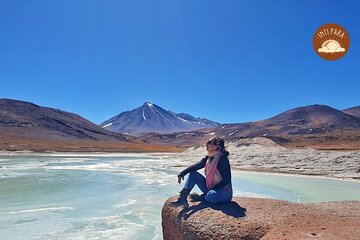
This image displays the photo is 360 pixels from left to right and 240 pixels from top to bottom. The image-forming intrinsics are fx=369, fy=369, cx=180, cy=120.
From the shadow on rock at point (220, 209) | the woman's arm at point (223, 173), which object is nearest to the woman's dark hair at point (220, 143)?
the woman's arm at point (223, 173)

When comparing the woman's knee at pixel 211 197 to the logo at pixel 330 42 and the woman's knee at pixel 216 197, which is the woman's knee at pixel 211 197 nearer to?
the woman's knee at pixel 216 197

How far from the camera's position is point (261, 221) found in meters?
6.11

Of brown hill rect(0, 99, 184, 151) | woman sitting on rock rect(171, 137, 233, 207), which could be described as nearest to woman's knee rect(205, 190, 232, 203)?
woman sitting on rock rect(171, 137, 233, 207)

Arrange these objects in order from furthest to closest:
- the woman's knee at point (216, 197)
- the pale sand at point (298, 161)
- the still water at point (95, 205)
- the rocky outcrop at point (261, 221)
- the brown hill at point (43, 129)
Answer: the brown hill at point (43, 129), the pale sand at point (298, 161), the still water at point (95, 205), the woman's knee at point (216, 197), the rocky outcrop at point (261, 221)

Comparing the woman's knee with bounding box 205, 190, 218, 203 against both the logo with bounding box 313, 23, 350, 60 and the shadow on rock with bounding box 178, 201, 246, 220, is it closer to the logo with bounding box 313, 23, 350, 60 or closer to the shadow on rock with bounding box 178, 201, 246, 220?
the shadow on rock with bounding box 178, 201, 246, 220

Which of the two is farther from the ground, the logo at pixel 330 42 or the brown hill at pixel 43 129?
the brown hill at pixel 43 129

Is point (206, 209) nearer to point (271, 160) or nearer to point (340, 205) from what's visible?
point (340, 205)

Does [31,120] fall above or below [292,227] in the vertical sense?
above

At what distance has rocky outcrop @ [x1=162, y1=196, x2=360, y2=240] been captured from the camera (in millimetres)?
5312

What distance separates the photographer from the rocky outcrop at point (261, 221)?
531 cm

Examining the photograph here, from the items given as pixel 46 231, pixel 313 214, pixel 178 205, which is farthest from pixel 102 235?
pixel 313 214

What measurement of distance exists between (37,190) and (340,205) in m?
16.4

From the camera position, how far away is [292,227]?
5594 millimetres

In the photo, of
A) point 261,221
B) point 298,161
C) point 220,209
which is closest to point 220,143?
point 220,209
